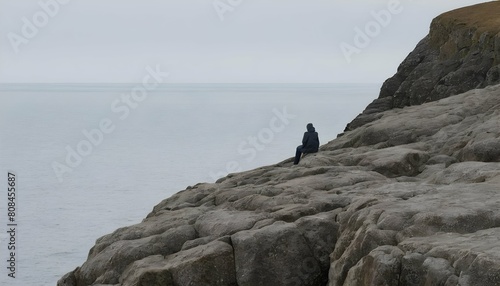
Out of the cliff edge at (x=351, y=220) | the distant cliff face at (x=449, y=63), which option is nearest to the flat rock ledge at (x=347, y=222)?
→ the cliff edge at (x=351, y=220)

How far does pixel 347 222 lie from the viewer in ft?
106

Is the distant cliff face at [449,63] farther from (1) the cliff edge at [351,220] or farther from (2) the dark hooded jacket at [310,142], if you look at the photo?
(2) the dark hooded jacket at [310,142]

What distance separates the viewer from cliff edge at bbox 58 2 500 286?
27109 mm

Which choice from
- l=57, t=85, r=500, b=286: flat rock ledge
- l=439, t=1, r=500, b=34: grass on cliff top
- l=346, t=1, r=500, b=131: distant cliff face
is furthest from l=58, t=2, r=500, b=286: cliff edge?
l=439, t=1, r=500, b=34: grass on cliff top

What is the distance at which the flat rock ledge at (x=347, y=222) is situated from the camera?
2697 centimetres

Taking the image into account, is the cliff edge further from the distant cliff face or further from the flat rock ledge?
the distant cliff face

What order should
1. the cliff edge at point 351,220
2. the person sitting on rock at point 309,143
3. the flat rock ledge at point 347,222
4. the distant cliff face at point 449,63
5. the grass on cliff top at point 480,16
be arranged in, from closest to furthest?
the flat rock ledge at point 347,222, the cliff edge at point 351,220, the person sitting on rock at point 309,143, the distant cliff face at point 449,63, the grass on cliff top at point 480,16

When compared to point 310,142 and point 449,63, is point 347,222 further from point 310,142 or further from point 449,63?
point 449,63

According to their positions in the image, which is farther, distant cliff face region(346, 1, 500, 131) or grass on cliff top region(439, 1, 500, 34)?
grass on cliff top region(439, 1, 500, 34)

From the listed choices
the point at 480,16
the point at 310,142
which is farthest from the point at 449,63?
the point at 310,142

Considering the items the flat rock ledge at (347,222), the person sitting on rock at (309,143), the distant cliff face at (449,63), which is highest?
the distant cliff face at (449,63)

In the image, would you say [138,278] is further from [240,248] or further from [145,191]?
[145,191]

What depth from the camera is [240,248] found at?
33.5 meters

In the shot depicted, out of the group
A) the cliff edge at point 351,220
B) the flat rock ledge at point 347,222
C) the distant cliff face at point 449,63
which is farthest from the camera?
the distant cliff face at point 449,63
